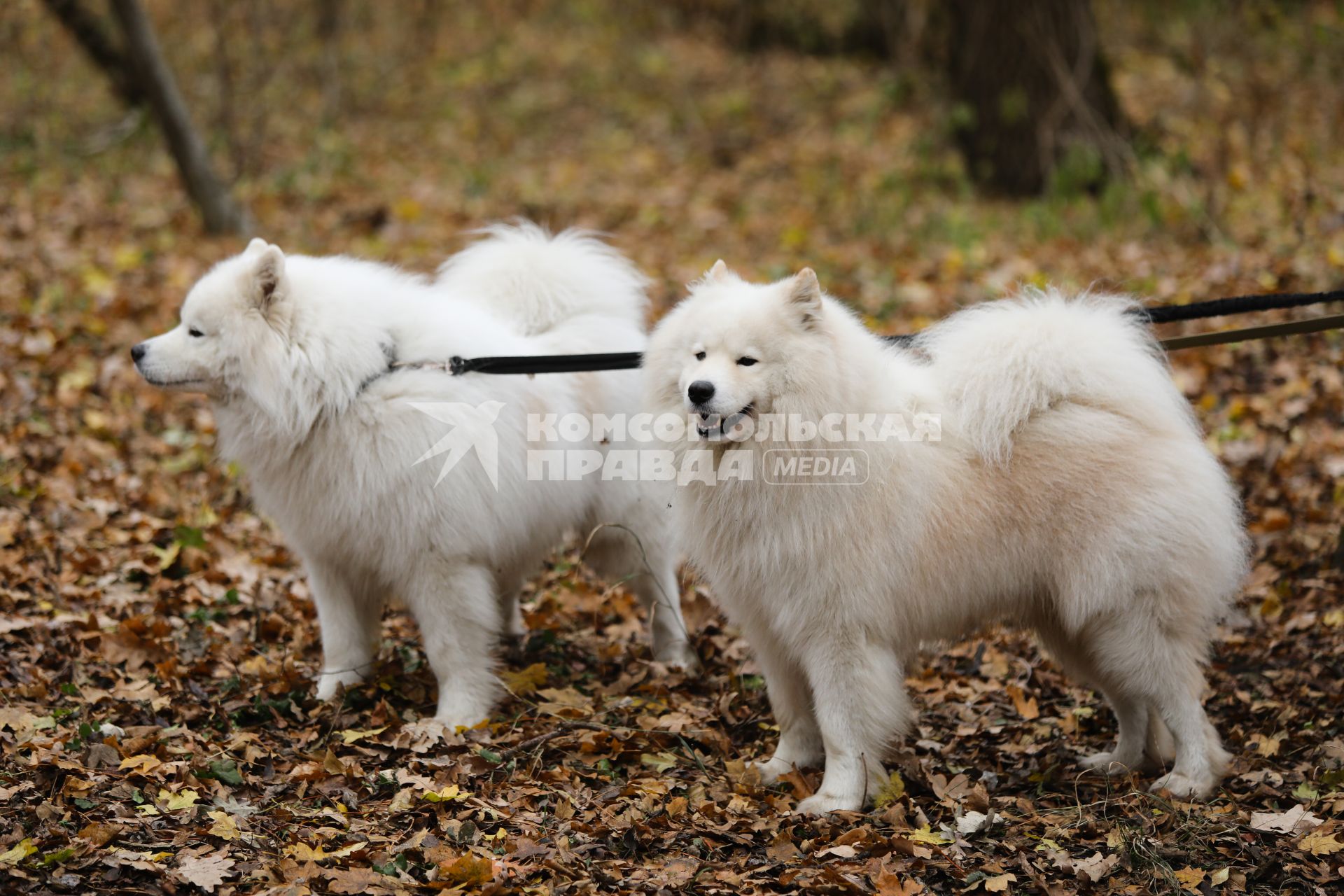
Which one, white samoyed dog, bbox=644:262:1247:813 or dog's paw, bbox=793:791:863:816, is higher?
white samoyed dog, bbox=644:262:1247:813

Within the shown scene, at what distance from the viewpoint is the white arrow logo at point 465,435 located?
430 centimetres

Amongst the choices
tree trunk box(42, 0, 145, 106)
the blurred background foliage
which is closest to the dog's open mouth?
the blurred background foliage

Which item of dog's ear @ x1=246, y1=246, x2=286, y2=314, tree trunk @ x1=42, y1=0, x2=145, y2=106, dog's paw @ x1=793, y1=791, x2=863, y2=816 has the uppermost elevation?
tree trunk @ x1=42, y1=0, x2=145, y2=106

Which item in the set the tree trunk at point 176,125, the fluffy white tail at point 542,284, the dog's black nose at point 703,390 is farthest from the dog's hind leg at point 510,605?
the tree trunk at point 176,125

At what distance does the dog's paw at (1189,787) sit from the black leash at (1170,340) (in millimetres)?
1611

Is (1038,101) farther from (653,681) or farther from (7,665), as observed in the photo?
(7,665)

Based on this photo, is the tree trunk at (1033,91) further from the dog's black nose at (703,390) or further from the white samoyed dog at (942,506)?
the dog's black nose at (703,390)

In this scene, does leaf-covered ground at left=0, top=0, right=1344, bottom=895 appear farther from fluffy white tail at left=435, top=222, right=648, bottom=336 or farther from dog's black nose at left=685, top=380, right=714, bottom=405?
fluffy white tail at left=435, top=222, right=648, bottom=336

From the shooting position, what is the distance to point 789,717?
13.7 feet

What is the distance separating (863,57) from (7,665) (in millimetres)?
15644

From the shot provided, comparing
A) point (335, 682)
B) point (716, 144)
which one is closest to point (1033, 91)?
point (716, 144)

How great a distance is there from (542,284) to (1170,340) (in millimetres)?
2636

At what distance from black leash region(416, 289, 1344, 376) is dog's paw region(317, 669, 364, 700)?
131 cm

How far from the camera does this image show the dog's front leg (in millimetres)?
3811
